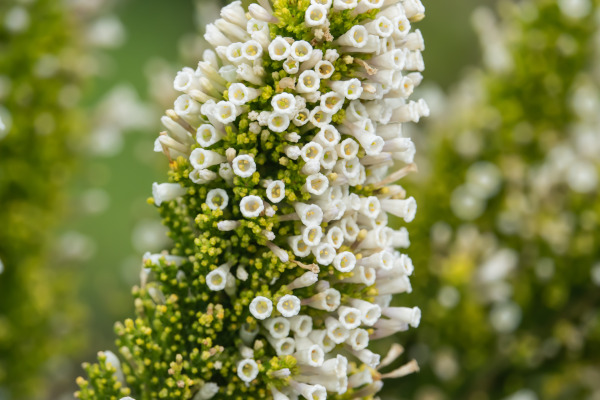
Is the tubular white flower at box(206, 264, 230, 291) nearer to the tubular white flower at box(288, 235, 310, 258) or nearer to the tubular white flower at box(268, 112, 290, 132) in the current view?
the tubular white flower at box(288, 235, 310, 258)

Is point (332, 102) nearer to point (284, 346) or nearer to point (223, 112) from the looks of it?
point (223, 112)

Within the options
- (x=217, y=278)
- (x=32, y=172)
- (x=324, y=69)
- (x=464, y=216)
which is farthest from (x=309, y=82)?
(x=32, y=172)

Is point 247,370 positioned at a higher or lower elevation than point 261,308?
lower

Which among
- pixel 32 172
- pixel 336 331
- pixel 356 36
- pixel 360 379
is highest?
pixel 32 172

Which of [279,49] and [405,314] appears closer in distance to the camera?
[279,49]

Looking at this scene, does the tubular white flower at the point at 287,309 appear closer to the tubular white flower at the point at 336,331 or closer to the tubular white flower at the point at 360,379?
the tubular white flower at the point at 336,331
